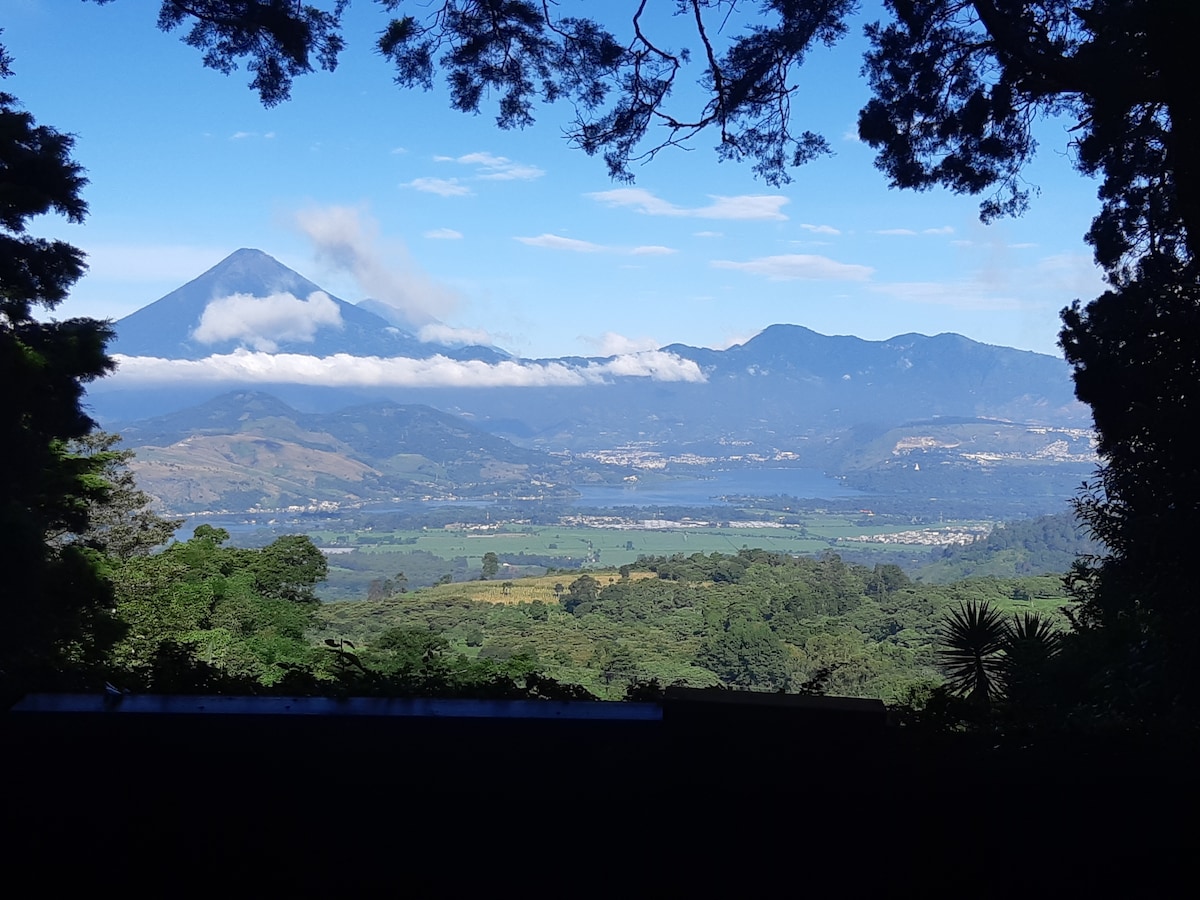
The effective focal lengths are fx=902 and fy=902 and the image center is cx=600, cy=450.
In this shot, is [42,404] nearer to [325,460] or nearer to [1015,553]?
[1015,553]

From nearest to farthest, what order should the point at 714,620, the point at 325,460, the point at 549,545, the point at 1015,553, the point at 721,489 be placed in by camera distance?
1. the point at 714,620
2. the point at 1015,553
3. the point at 549,545
4. the point at 325,460
5. the point at 721,489

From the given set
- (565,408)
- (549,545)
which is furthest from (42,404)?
(565,408)

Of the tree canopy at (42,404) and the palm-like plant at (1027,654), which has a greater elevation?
the tree canopy at (42,404)

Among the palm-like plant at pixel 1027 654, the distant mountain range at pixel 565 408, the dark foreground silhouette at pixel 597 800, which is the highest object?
the distant mountain range at pixel 565 408

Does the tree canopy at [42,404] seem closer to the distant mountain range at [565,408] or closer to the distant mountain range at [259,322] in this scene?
the distant mountain range at [565,408]

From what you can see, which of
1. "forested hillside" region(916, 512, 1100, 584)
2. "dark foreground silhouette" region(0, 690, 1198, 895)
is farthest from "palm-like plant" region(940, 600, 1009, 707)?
"forested hillside" region(916, 512, 1100, 584)

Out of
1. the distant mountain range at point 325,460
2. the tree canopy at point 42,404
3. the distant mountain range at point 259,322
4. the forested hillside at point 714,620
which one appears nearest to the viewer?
the tree canopy at point 42,404

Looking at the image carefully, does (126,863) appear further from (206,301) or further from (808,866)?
(206,301)

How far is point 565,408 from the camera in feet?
427

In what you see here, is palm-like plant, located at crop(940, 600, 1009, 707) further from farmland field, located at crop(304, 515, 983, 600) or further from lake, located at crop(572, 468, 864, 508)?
lake, located at crop(572, 468, 864, 508)

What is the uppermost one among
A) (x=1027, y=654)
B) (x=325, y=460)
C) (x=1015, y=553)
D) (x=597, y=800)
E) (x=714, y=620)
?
(x=325, y=460)

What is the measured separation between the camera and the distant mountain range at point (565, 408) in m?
67.8

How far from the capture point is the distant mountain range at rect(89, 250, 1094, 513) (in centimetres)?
6775

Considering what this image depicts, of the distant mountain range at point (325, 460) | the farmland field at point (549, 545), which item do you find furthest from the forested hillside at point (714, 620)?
the distant mountain range at point (325, 460)
